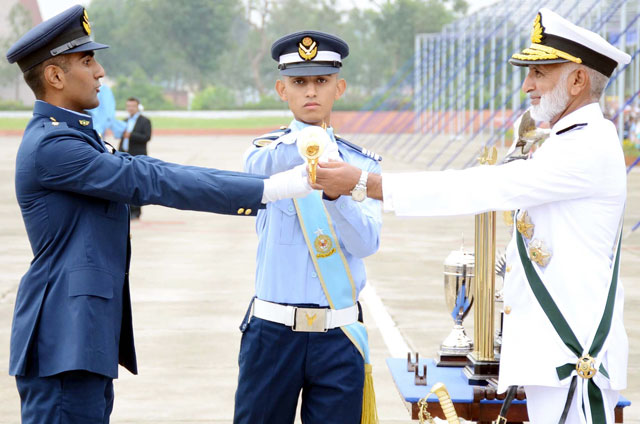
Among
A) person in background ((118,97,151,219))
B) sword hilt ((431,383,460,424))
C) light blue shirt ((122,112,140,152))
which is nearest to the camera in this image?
sword hilt ((431,383,460,424))

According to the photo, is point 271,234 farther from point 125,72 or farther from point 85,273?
point 125,72

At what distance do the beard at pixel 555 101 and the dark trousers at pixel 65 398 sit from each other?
1.62 meters

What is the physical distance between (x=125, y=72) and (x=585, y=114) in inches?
2949

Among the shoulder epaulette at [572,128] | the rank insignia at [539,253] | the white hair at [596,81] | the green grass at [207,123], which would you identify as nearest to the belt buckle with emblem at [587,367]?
the rank insignia at [539,253]

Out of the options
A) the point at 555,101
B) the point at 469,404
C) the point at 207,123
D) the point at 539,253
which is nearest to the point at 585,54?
the point at 555,101

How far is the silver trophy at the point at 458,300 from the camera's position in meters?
4.23

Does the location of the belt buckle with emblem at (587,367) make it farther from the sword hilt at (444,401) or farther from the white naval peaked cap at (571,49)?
the white naval peaked cap at (571,49)

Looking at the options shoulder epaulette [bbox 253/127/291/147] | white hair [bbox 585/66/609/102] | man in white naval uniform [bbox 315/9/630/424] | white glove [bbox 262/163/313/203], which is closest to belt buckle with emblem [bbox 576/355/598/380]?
man in white naval uniform [bbox 315/9/630/424]

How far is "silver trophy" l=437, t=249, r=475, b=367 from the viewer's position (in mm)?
4234

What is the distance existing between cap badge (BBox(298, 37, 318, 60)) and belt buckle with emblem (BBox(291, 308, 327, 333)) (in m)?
0.88

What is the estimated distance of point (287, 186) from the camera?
9.86 feet

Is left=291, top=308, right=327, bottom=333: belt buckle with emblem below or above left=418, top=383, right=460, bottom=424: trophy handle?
above

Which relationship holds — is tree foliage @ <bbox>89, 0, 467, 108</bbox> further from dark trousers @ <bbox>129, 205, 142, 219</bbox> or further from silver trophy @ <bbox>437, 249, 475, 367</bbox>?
silver trophy @ <bbox>437, 249, 475, 367</bbox>

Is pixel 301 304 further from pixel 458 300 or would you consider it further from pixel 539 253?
pixel 458 300
